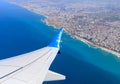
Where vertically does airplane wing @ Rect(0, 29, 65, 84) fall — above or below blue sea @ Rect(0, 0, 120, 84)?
above

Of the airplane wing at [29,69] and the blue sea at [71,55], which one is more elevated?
the airplane wing at [29,69]

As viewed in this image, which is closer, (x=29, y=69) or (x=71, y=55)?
(x=29, y=69)

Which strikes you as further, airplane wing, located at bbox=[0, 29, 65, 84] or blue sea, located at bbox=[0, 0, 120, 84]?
blue sea, located at bbox=[0, 0, 120, 84]

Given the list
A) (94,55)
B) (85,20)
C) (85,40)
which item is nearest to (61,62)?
(94,55)

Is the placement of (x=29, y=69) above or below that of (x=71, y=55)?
above
